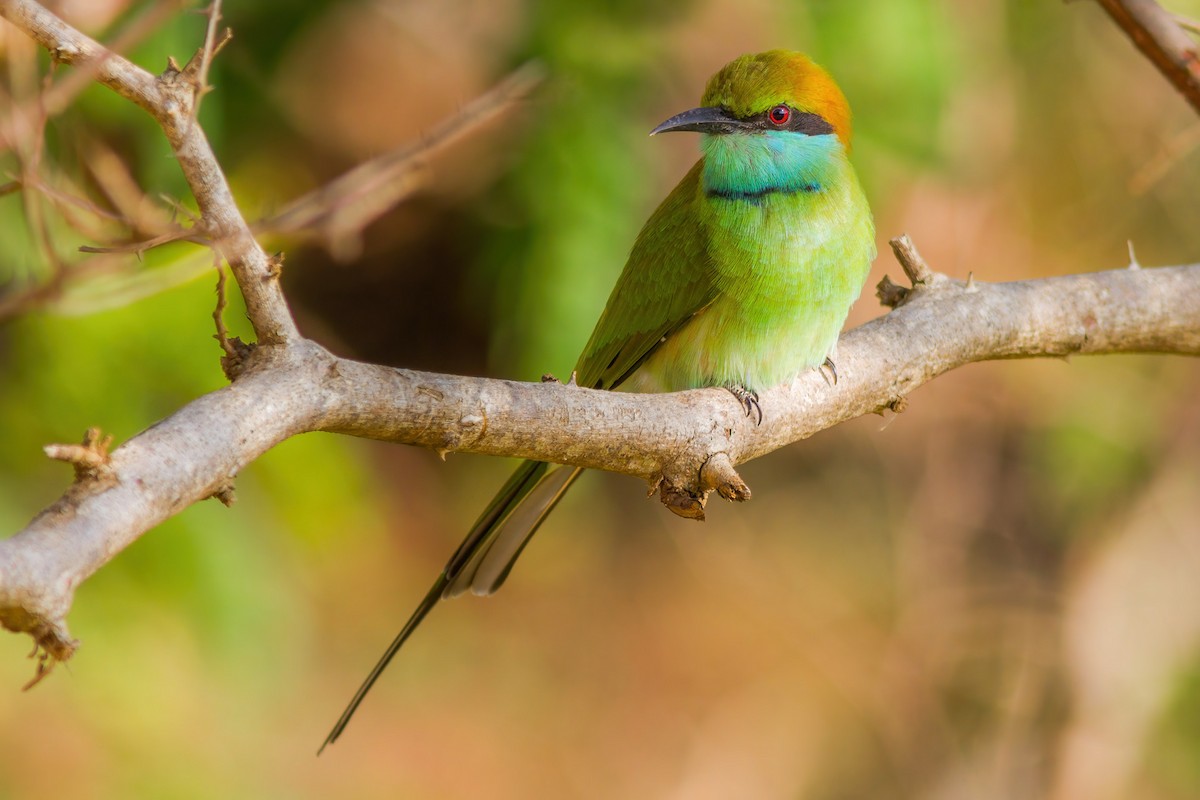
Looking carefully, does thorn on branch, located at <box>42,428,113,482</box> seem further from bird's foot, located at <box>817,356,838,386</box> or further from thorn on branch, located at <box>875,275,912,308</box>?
thorn on branch, located at <box>875,275,912,308</box>

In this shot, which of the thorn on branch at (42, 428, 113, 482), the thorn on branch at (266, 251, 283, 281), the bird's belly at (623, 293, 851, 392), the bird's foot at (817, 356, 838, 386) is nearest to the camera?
the thorn on branch at (42, 428, 113, 482)

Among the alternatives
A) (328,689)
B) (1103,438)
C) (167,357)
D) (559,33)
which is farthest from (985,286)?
(328,689)

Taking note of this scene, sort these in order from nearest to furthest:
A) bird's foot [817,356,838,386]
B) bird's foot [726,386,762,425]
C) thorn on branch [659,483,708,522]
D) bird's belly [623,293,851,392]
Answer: thorn on branch [659,483,708,522]
bird's foot [726,386,762,425]
bird's foot [817,356,838,386]
bird's belly [623,293,851,392]

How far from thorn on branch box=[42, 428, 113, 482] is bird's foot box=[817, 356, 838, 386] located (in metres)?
1.28

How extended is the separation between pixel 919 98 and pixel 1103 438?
206 cm

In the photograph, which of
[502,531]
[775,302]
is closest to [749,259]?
[775,302]

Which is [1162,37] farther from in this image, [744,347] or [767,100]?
[744,347]

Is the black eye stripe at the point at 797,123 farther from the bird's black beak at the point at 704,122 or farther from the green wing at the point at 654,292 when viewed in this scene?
the green wing at the point at 654,292

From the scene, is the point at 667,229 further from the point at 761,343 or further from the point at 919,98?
the point at 919,98

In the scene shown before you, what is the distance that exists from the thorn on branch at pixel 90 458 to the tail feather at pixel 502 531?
3.25ft

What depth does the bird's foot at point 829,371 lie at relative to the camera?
2.07 m

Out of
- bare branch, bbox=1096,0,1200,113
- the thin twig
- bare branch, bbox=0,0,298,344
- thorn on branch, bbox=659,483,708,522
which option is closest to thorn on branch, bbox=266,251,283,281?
bare branch, bbox=0,0,298,344

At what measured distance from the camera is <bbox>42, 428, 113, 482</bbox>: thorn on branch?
1.06 meters

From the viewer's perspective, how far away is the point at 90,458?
1.07 m
